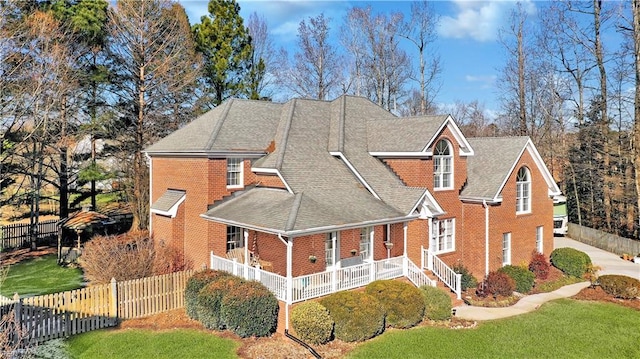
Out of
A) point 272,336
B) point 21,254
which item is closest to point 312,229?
point 272,336

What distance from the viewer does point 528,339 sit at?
13.9m

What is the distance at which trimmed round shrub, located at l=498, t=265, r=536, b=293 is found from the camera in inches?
770

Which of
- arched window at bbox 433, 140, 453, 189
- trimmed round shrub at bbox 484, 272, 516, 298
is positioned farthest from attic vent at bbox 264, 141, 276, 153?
trimmed round shrub at bbox 484, 272, 516, 298

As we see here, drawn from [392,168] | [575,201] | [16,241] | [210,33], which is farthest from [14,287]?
[575,201]

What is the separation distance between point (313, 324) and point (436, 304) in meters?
4.98

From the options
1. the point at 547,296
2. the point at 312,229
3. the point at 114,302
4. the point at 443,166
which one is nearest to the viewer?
the point at 114,302

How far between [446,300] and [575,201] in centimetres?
3201

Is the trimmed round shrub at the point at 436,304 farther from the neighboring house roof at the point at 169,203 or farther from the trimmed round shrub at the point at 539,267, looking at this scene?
the neighboring house roof at the point at 169,203

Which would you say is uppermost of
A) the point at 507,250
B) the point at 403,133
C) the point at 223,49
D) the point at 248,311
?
the point at 223,49

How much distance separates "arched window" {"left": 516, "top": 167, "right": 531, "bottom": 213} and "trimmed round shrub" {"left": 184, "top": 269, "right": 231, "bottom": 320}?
52.4 feet

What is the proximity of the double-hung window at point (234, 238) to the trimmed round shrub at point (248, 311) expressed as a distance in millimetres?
5674

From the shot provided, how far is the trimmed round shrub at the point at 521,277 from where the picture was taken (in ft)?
64.2

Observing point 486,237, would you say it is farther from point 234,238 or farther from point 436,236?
point 234,238

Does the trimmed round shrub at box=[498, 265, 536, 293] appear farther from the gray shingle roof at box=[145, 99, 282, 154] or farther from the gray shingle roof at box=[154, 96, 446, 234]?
the gray shingle roof at box=[145, 99, 282, 154]
